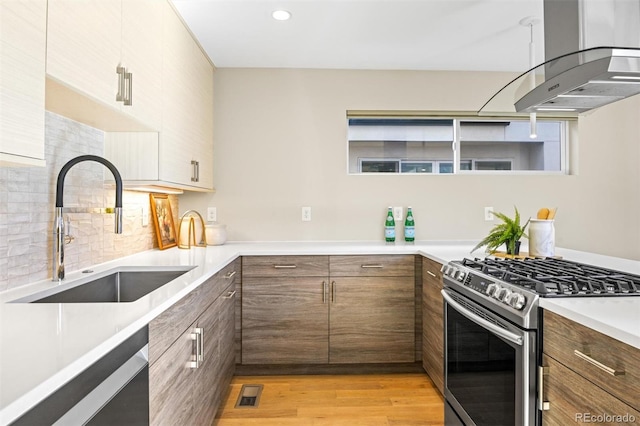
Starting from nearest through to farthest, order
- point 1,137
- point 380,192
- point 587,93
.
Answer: point 1,137
point 587,93
point 380,192

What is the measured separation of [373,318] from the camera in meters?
2.66

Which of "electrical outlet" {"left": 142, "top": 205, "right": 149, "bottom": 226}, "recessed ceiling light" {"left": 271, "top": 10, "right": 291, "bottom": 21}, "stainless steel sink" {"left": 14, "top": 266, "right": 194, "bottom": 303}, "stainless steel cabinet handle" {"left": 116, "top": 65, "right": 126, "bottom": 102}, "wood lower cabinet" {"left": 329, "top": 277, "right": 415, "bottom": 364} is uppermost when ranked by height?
"recessed ceiling light" {"left": 271, "top": 10, "right": 291, "bottom": 21}

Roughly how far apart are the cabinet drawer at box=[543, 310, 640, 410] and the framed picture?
2.30m

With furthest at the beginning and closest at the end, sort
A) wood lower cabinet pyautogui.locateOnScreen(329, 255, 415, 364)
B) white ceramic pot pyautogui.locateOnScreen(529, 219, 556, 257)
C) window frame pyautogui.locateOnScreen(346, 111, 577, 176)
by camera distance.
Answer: window frame pyautogui.locateOnScreen(346, 111, 577, 176), wood lower cabinet pyautogui.locateOnScreen(329, 255, 415, 364), white ceramic pot pyautogui.locateOnScreen(529, 219, 556, 257)

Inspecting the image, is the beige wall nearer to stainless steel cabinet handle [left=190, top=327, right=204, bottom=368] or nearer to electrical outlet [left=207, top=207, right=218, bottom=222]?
electrical outlet [left=207, top=207, right=218, bottom=222]

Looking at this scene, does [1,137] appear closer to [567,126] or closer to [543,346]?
[543,346]

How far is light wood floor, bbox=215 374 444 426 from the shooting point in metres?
2.13

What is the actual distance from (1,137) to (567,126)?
147 inches

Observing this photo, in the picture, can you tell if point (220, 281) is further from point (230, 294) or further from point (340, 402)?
point (340, 402)

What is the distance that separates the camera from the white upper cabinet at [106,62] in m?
1.20

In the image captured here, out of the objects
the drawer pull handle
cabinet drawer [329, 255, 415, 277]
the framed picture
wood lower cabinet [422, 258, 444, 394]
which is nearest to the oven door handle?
the drawer pull handle

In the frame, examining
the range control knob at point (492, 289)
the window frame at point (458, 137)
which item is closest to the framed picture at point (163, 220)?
the window frame at point (458, 137)

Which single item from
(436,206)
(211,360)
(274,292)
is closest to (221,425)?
(211,360)

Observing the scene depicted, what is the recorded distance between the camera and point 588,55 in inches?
57.1
